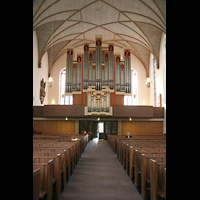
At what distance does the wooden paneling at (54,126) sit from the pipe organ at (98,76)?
3.31 metres

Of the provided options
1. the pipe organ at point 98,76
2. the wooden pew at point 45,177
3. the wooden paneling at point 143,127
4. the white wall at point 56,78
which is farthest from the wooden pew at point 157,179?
the white wall at point 56,78

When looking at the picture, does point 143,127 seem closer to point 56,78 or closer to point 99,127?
point 99,127

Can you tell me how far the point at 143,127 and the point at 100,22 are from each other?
37.4 ft

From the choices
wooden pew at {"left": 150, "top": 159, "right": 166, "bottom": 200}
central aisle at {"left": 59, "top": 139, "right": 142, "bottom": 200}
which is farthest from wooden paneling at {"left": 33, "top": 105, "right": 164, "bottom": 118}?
wooden pew at {"left": 150, "top": 159, "right": 166, "bottom": 200}

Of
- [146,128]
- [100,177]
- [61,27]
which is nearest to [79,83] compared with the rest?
[61,27]

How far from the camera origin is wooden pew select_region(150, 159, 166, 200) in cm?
436

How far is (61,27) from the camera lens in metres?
19.9

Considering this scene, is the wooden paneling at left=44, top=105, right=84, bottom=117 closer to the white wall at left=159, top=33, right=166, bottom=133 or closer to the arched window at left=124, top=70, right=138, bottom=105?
the white wall at left=159, top=33, right=166, bottom=133

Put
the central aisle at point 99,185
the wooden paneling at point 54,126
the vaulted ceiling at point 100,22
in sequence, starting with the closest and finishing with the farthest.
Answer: the central aisle at point 99,185 → the vaulted ceiling at point 100,22 → the wooden paneling at point 54,126

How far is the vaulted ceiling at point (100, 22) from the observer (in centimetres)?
1603

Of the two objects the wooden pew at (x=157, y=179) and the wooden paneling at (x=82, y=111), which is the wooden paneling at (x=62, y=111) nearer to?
the wooden paneling at (x=82, y=111)

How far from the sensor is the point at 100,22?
66.6ft

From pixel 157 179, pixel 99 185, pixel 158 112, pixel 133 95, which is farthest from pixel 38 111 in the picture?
pixel 157 179
